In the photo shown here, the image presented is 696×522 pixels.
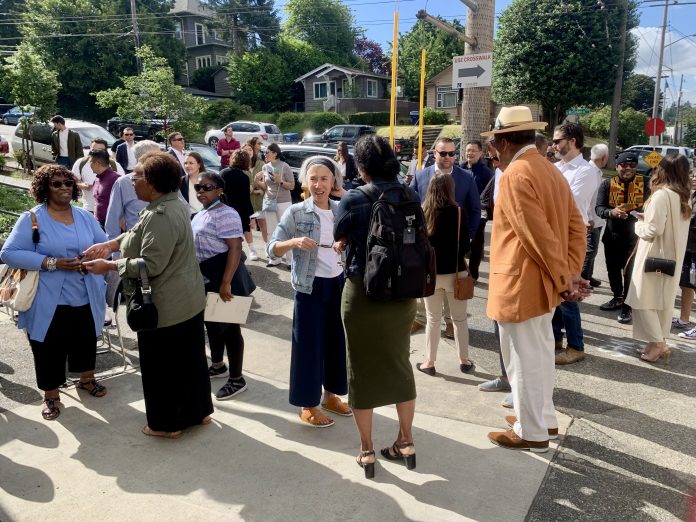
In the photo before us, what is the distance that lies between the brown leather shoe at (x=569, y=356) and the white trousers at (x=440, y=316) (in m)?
0.89

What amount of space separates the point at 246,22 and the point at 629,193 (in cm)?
5155

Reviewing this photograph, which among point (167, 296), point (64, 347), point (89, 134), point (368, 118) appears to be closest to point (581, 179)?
point (167, 296)

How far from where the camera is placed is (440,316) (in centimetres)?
465

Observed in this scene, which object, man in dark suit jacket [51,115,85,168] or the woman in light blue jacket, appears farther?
man in dark suit jacket [51,115,85,168]

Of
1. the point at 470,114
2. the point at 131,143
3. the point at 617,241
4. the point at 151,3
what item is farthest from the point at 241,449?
the point at 151,3

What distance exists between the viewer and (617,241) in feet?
20.6

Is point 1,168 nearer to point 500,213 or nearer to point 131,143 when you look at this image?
point 131,143

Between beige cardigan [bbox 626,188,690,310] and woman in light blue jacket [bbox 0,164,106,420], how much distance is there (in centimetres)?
454

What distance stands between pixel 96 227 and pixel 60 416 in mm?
1392

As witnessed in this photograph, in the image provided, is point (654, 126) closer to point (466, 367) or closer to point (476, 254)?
point (476, 254)

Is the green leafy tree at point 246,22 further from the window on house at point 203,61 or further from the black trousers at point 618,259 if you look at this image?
the black trousers at point 618,259

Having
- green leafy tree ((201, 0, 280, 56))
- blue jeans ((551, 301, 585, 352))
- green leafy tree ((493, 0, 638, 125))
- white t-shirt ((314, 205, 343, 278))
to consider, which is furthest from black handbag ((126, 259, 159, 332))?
green leafy tree ((201, 0, 280, 56))

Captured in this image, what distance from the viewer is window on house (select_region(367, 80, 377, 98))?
4631cm

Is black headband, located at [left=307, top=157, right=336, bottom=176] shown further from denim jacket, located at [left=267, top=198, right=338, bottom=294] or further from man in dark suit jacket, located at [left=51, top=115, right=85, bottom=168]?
man in dark suit jacket, located at [left=51, top=115, right=85, bottom=168]
